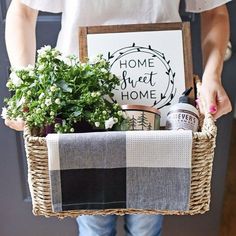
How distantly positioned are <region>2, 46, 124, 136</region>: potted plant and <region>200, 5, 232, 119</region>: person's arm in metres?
0.21

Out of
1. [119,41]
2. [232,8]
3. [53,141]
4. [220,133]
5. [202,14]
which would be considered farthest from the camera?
[220,133]

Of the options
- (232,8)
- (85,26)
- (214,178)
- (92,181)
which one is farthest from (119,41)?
(214,178)

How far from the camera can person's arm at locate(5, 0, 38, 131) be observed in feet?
3.45

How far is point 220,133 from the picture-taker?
149 centimetres

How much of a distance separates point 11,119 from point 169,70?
0.35m

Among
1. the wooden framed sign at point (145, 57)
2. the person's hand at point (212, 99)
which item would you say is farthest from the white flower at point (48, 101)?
the person's hand at point (212, 99)

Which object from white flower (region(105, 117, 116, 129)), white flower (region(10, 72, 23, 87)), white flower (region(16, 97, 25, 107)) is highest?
white flower (region(10, 72, 23, 87))

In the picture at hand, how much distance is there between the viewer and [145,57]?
40.9 inches

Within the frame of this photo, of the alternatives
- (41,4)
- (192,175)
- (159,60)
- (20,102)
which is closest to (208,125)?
(192,175)

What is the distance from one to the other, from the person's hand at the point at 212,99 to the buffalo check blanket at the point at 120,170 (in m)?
0.15

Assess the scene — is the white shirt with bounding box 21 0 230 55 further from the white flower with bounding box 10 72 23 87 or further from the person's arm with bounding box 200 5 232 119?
the white flower with bounding box 10 72 23 87

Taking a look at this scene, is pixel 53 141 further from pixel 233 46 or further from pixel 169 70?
pixel 233 46

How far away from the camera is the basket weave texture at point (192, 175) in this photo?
0.85m

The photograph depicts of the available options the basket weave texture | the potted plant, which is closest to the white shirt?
the potted plant
